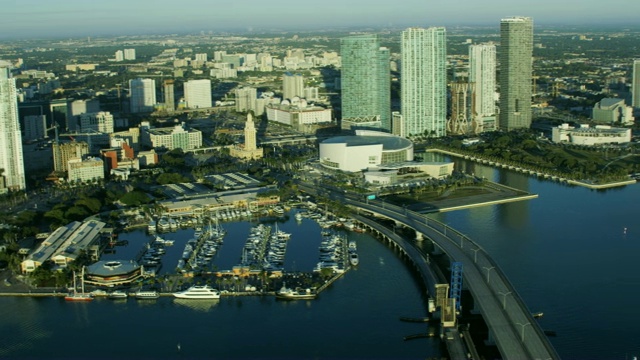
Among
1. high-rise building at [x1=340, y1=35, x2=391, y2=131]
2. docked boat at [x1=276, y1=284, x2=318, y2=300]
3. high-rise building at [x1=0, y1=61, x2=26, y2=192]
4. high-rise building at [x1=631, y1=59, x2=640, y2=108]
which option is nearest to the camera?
docked boat at [x1=276, y1=284, x2=318, y2=300]

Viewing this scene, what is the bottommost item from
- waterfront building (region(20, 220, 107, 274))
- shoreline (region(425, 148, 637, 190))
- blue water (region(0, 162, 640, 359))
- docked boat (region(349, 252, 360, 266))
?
shoreline (region(425, 148, 637, 190))

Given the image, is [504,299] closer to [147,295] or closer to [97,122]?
[147,295]

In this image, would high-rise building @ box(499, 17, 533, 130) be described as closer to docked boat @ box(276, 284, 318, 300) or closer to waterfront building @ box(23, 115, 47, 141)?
waterfront building @ box(23, 115, 47, 141)

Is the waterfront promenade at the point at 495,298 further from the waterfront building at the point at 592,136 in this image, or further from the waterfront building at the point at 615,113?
the waterfront building at the point at 615,113

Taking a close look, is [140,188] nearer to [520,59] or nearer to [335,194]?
[335,194]

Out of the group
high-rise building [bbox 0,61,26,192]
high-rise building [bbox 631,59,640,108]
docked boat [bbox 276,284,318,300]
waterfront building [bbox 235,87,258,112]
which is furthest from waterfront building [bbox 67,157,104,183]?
high-rise building [bbox 631,59,640,108]

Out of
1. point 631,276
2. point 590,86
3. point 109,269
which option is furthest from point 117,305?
point 590,86
